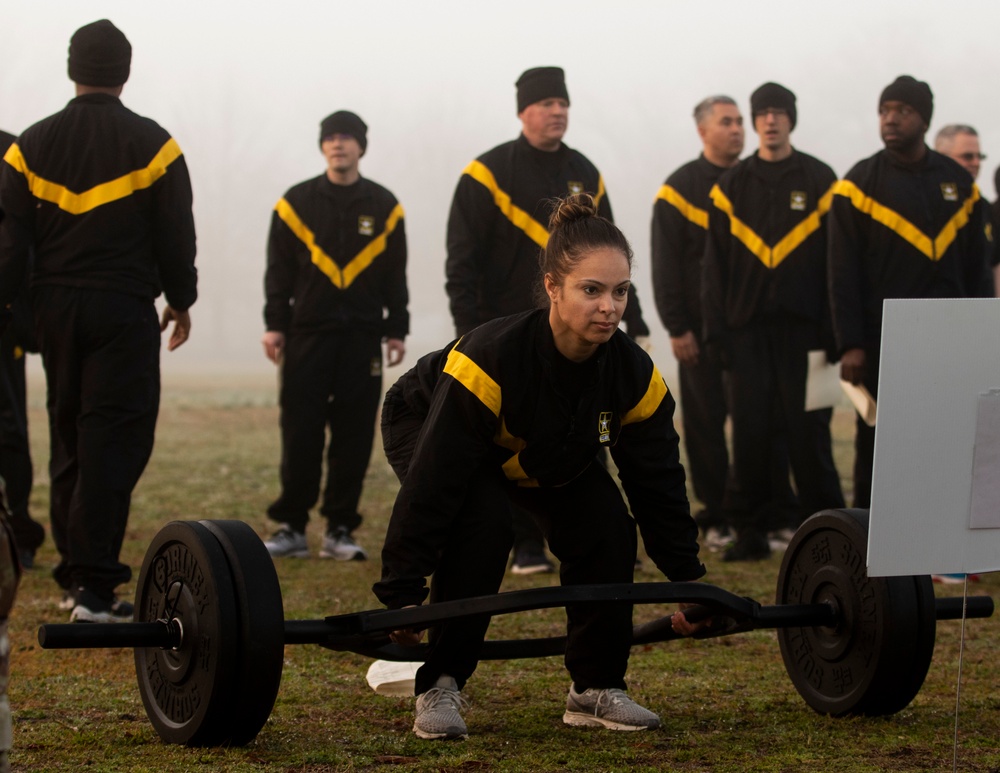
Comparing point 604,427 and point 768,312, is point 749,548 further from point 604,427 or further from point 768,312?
point 604,427

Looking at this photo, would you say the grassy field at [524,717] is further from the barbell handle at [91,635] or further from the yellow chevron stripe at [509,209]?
the yellow chevron stripe at [509,209]

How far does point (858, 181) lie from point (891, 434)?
4378 mm

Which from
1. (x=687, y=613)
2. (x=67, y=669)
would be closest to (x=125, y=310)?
(x=67, y=669)

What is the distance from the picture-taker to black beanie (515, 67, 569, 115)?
25.1 ft

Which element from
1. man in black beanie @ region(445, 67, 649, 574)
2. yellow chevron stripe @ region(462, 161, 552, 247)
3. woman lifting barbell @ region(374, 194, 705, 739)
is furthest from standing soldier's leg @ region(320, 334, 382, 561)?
woman lifting barbell @ region(374, 194, 705, 739)

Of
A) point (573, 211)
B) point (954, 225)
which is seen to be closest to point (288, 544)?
point (954, 225)

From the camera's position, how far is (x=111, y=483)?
19.6 feet

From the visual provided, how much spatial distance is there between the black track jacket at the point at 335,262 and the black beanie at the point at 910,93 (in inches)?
113

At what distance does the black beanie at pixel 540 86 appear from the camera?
25.1ft

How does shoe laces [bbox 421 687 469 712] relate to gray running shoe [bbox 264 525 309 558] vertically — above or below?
above

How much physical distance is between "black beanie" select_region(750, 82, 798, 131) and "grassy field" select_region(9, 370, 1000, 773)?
119 inches

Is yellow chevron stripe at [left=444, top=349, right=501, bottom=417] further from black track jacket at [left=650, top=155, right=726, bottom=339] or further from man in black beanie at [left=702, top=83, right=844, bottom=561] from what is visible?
black track jacket at [left=650, top=155, right=726, bottom=339]

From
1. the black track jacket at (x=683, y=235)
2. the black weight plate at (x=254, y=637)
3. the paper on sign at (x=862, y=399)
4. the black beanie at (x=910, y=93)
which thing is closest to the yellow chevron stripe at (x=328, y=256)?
the black track jacket at (x=683, y=235)

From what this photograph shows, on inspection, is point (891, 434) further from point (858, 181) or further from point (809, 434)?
point (809, 434)
